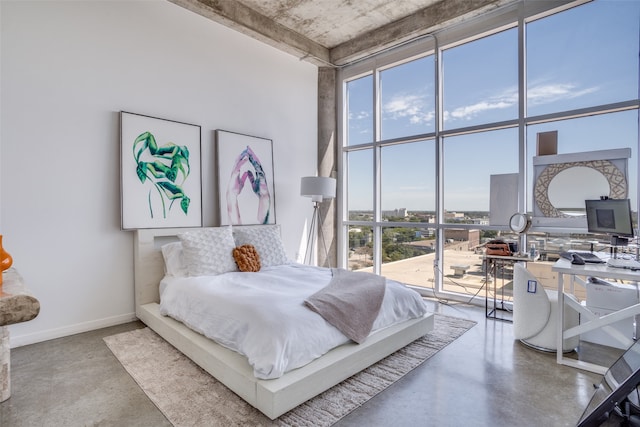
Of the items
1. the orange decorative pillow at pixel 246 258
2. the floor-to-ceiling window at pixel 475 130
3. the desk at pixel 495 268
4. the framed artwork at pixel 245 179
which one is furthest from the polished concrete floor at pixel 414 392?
the framed artwork at pixel 245 179

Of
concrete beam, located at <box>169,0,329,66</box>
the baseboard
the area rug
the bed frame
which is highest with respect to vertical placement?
concrete beam, located at <box>169,0,329,66</box>

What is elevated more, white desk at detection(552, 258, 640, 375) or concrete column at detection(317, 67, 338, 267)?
concrete column at detection(317, 67, 338, 267)

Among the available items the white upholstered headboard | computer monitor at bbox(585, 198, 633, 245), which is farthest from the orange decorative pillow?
computer monitor at bbox(585, 198, 633, 245)

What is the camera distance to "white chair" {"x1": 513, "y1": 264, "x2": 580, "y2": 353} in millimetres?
2871

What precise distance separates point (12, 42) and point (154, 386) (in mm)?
3196

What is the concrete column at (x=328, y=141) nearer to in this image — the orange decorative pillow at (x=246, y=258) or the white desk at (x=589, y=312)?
the orange decorative pillow at (x=246, y=258)

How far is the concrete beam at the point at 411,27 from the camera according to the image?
414 centimetres

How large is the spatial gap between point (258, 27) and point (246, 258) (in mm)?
3230

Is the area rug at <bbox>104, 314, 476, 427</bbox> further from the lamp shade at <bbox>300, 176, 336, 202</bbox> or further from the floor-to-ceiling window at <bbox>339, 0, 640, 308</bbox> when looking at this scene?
the lamp shade at <bbox>300, 176, 336, 202</bbox>

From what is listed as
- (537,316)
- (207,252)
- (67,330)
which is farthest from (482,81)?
(67,330)

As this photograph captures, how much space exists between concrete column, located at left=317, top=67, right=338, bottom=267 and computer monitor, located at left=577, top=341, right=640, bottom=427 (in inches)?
159

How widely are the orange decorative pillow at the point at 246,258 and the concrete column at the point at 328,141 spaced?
6.77ft

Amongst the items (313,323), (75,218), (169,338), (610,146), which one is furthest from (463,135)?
(75,218)

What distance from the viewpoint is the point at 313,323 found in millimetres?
2244
